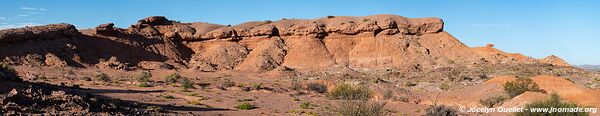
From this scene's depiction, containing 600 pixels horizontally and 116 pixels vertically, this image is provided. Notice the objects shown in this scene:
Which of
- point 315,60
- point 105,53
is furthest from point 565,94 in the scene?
point 105,53

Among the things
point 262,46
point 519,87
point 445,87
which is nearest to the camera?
point 519,87

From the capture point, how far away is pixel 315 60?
54.1 meters

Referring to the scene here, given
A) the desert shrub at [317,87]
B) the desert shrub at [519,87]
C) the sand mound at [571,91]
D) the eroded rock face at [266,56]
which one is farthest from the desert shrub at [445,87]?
the eroded rock face at [266,56]

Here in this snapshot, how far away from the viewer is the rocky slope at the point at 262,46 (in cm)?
4850

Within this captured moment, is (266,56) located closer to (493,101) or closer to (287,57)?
(287,57)

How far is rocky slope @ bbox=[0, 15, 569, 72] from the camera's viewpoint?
48500mm

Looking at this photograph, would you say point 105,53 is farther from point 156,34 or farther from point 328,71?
point 328,71

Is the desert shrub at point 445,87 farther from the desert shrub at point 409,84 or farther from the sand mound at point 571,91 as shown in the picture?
the sand mound at point 571,91

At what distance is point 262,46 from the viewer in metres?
57.5

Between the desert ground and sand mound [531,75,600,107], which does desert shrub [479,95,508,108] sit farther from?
the desert ground

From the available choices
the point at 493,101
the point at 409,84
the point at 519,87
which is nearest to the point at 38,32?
the point at 409,84

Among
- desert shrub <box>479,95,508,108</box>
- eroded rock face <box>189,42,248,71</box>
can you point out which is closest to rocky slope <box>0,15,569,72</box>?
eroded rock face <box>189,42,248,71</box>

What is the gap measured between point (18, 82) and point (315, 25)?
44045mm

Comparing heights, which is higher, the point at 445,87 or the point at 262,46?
the point at 262,46
